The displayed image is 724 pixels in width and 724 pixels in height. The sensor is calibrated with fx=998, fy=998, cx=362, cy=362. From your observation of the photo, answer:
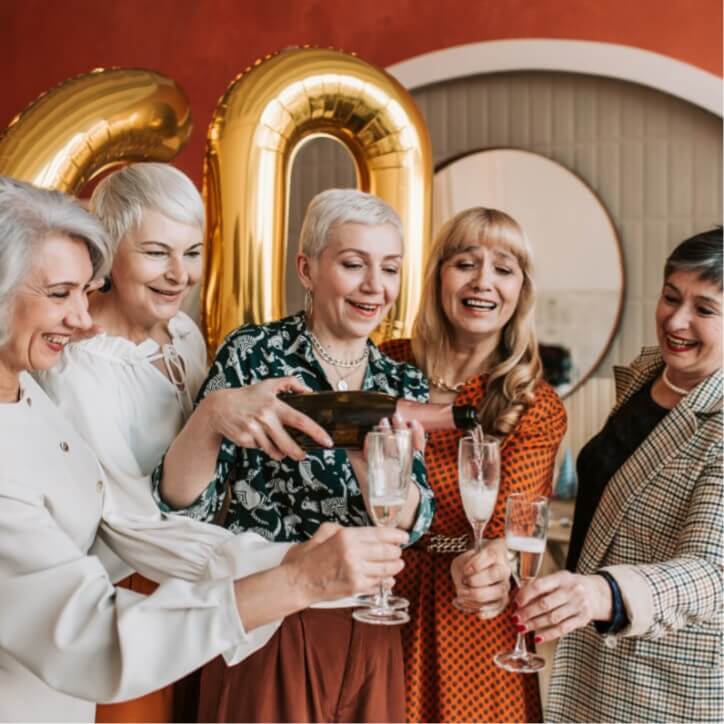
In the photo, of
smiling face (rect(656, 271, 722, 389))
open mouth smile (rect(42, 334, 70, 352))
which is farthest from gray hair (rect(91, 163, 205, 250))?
smiling face (rect(656, 271, 722, 389))

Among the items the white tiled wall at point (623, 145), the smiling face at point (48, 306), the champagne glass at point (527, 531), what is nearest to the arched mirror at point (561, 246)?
the white tiled wall at point (623, 145)

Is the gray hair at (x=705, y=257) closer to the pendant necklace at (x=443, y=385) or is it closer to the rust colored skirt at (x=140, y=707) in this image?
the pendant necklace at (x=443, y=385)

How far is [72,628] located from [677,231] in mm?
3535

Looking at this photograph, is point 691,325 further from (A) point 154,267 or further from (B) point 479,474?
(A) point 154,267

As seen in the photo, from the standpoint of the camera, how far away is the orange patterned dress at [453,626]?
1.96 meters

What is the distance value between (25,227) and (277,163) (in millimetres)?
1070

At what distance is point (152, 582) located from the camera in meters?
1.86

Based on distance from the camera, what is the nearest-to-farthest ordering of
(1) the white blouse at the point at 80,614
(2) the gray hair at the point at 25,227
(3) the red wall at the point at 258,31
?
(1) the white blouse at the point at 80,614 < (2) the gray hair at the point at 25,227 < (3) the red wall at the point at 258,31

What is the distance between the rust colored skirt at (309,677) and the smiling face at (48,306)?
0.65 m

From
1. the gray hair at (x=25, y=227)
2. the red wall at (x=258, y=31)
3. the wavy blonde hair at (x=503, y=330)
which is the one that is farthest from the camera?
the red wall at (x=258, y=31)

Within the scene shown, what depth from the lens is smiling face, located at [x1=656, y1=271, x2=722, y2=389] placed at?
1805 mm

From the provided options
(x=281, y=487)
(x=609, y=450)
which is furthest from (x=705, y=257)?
(x=281, y=487)

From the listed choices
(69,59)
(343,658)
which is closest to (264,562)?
(343,658)

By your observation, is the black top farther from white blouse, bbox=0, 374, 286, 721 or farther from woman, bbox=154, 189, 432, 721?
white blouse, bbox=0, 374, 286, 721
